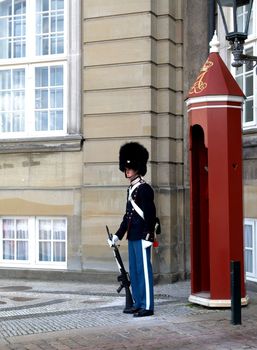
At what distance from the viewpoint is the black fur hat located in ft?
25.7

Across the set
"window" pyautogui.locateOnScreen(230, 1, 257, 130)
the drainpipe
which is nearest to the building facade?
the drainpipe

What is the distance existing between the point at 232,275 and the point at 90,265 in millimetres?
3911

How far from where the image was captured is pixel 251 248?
385 inches

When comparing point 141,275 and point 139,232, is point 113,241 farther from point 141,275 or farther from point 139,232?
point 141,275

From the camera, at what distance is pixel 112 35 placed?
10508 millimetres

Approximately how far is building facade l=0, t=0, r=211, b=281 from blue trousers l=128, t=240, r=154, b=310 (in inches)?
95.5

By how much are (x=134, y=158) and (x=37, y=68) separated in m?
4.36

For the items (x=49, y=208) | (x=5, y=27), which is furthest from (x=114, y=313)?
(x=5, y=27)

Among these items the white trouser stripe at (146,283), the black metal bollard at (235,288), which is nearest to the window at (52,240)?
the white trouser stripe at (146,283)

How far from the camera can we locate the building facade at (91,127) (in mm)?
10383

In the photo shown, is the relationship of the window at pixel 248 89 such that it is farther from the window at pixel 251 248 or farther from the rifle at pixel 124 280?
the rifle at pixel 124 280

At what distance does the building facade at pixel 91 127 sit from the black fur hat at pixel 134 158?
233 centimetres

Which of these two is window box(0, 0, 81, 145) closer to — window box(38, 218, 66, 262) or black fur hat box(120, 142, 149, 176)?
window box(38, 218, 66, 262)

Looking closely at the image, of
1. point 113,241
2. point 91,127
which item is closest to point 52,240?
point 91,127
